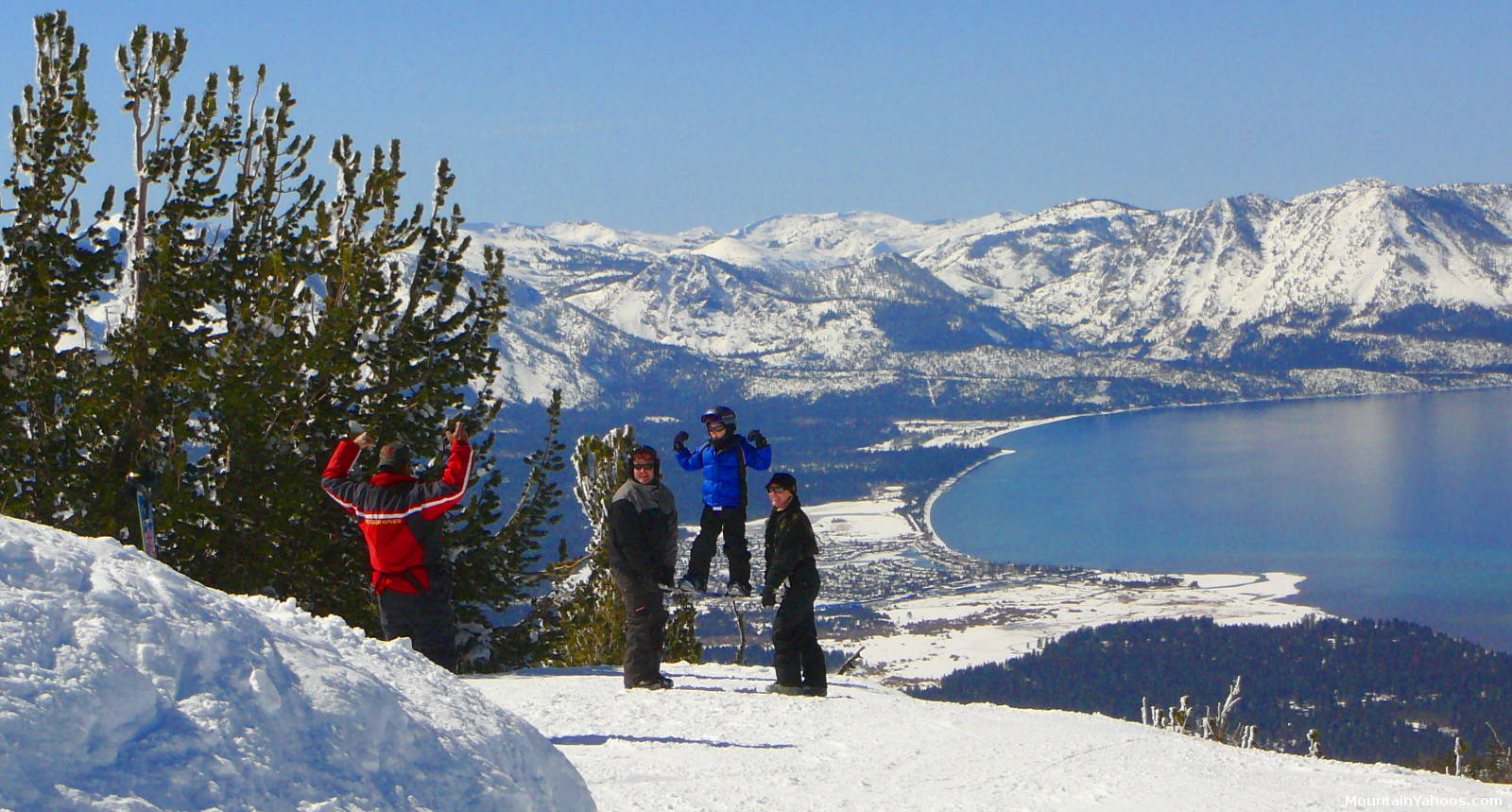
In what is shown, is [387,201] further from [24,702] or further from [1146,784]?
[24,702]

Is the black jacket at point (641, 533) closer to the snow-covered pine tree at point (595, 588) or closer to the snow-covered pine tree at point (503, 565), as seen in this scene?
the snow-covered pine tree at point (503, 565)

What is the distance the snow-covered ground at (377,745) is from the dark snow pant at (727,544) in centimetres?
291

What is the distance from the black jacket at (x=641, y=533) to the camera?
9.44 metres

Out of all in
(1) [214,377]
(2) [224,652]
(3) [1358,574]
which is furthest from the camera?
(3) [1358,574]

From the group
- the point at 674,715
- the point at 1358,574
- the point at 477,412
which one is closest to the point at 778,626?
the point at 674,715

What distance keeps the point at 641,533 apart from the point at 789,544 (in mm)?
1181

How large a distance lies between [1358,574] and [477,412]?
113 meters

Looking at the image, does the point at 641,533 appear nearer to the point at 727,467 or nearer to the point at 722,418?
the point at 727,467

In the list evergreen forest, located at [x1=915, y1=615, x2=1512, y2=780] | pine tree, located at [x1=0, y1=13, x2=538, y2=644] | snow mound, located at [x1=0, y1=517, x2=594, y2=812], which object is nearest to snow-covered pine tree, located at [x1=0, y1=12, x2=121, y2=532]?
pine tree, located at [x1=0, y1=13, x2=538, y2=644]

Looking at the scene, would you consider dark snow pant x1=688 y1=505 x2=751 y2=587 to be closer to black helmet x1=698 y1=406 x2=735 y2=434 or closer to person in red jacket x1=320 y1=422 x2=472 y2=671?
black helmet x1=698 y1=406 x2=735 y2=434

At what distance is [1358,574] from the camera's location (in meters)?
110

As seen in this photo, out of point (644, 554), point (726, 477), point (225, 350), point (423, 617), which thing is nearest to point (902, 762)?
point (644, 554)

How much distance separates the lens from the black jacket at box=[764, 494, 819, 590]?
31.8 feet

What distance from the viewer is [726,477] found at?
11453 mm
